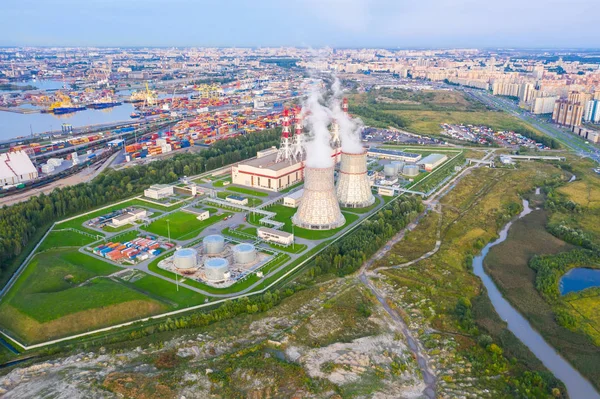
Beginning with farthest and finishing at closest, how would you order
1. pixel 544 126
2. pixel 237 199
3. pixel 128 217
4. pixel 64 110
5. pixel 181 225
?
pixel 64 110 → pixel 544 126 → pixel 237 199 → pixel 128 217 → pixel 181 225

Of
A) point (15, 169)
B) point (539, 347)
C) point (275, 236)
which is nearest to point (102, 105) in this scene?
point (15, 169)

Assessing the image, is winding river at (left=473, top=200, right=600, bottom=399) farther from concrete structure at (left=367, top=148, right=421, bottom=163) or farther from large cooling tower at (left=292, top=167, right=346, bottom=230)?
concrete structure at (left=367, top=148, right=421, bottom=163)

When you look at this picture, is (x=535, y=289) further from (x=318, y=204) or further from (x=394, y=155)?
(x=394, y=155)

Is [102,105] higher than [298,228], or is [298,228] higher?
[102,105]

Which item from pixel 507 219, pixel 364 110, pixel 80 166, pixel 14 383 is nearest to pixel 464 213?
pixel 507 219

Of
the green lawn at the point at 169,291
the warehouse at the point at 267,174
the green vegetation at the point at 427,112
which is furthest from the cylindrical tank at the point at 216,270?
the green vegetation at the point at 427,112

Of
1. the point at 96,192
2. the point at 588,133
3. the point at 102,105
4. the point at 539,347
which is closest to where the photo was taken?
the point at 539,347

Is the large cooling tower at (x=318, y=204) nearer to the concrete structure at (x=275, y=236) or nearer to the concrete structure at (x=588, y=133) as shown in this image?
the concrete structure at (x=275, y=236)
